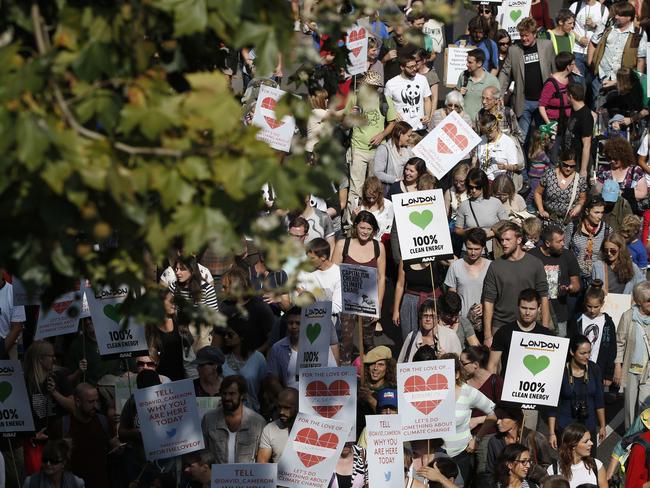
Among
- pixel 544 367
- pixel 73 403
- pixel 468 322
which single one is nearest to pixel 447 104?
pixel 468 322

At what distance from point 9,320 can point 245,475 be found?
446 centimetres

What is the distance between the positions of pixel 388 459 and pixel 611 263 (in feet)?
15.4

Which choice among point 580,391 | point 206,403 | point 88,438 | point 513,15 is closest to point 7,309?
point 88,438

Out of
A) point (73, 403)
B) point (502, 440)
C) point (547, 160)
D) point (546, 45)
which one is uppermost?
point (546, 45)

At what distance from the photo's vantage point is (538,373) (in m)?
11.7

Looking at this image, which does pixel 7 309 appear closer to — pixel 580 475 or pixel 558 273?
pixel 558 273

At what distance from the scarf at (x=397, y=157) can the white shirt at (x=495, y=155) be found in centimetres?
82

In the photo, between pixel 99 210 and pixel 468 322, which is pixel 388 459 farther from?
pixel 99 210

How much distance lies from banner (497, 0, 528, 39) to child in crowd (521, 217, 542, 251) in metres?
6.52

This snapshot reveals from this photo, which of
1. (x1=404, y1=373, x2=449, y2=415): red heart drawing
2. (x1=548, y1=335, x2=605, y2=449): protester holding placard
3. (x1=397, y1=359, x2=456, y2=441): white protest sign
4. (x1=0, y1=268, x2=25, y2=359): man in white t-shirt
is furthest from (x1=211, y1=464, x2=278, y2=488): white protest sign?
(x1=0, y1=268, x2=25, y2=359): man in white t-shirt

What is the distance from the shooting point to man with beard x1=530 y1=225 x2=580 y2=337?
45.6 feet

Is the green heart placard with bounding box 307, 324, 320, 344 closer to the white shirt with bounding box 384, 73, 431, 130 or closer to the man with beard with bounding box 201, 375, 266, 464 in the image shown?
the man with beard with bounding box 201, 375, 266, 464

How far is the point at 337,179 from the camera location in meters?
5.66

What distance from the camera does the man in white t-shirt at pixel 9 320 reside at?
13453mm
